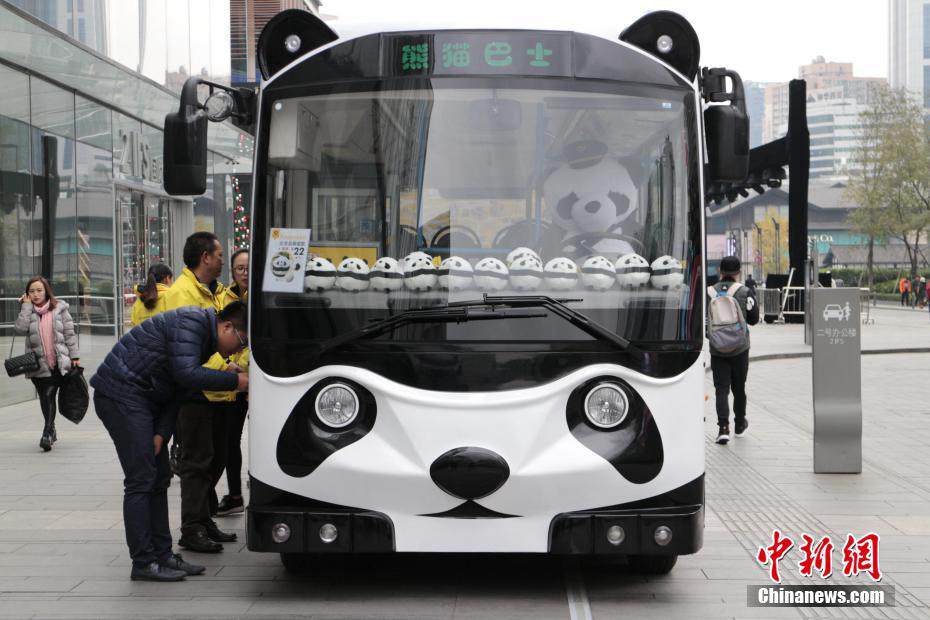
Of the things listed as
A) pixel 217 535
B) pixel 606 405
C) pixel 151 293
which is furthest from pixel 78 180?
pixel 606 405

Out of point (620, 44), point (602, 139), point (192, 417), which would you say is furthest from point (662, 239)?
point (192, 417)

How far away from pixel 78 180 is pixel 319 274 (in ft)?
41.7

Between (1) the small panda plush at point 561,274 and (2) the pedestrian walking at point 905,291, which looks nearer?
(1) the small panda plush at point 561,274

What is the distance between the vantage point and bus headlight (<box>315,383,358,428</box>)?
19.0ft

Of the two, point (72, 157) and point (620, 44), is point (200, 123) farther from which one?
point (72, 157)

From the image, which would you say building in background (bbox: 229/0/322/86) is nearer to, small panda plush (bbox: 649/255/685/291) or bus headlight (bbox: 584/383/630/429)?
small panda plush (bbox: 649/255/685/291)

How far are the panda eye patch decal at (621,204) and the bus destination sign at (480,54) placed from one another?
0.61 meters

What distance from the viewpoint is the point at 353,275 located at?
591 centimetres

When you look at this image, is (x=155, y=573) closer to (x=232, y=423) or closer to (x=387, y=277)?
(x=232, y=423)

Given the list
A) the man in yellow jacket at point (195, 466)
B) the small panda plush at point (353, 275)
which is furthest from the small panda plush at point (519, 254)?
the man in yellow jacket at point (195, 466)

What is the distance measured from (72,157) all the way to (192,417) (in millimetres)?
11205

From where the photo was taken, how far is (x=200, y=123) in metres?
6.12

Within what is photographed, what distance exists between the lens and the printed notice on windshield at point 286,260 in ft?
19.8

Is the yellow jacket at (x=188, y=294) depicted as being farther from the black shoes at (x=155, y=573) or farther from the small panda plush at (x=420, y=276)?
the small panda plush at (x=420, y=276)
